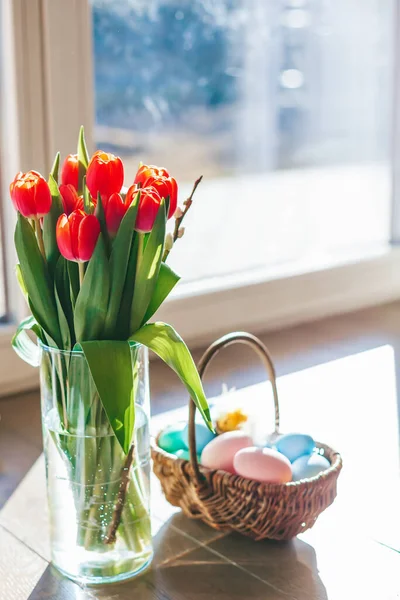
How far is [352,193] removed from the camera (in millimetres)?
2932

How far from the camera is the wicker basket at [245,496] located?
4.16 ft

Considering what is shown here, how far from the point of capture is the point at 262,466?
1288 mm

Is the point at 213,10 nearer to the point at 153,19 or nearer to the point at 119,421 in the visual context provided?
the point at 153,19

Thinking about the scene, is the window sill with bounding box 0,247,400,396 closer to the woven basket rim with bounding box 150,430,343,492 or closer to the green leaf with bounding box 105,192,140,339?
the woven basket rim with bounding box 150,430,343,492

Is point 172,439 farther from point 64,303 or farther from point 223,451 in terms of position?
point 64,303

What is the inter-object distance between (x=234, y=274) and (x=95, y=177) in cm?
155

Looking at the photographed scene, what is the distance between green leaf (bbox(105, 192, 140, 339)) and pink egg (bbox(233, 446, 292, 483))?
0.30 metres

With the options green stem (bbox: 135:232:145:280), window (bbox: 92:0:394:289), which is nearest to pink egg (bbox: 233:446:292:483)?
green stem (bbox: 135:232:145:280)

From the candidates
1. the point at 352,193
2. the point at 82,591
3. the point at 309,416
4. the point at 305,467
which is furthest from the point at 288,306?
the point at 82,591

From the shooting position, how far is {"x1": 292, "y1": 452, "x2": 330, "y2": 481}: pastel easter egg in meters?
1.34

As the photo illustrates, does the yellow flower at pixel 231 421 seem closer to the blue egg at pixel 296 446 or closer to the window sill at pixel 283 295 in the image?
the blue egg at pixel 296 446

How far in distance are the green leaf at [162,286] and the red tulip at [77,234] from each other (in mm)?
136

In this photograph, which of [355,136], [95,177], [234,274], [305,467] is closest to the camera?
[95,177]

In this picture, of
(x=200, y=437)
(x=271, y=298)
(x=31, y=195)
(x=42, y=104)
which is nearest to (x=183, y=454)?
(x=200, y=437)
